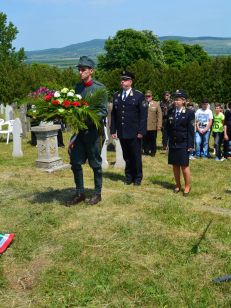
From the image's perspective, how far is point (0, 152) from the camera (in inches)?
555

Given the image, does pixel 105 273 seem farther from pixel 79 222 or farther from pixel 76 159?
pixel 76 159

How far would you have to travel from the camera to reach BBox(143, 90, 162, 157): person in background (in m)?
12.7

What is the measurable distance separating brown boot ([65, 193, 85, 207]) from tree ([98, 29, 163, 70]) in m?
52.9

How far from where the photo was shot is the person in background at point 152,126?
1273 cm

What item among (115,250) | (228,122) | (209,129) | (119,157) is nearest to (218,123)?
(209,129)

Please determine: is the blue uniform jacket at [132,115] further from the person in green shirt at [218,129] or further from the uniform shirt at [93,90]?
the person in green shirt at [218,129]

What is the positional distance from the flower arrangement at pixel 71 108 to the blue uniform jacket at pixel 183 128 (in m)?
2.19

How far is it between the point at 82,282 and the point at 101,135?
8.70 feet

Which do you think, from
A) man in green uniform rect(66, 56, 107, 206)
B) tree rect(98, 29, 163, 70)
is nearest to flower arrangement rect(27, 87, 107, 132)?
man in green uniform rect(66, 56, 107, 206)

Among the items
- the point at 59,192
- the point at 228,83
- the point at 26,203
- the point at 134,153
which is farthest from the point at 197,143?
the point at 228,83

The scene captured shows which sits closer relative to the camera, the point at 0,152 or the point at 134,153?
the point at 134,153

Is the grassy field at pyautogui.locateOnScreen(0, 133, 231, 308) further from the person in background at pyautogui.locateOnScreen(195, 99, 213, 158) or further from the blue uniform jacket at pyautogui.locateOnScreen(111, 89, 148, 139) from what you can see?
the person in background at pyautogui.locateOnScreen(195, 99, 213, 158)

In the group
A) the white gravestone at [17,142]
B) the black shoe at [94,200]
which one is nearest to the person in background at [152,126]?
the white gravestone at [17,142]

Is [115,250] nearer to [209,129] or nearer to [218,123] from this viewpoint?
[209,129]
